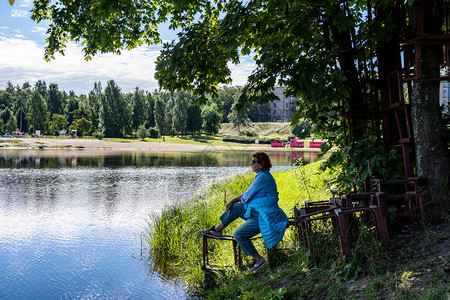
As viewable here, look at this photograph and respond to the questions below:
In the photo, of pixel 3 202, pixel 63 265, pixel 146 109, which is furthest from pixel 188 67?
pixel 146 109

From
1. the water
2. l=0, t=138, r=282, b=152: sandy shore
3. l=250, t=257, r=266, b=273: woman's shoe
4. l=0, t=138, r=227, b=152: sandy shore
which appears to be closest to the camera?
l=250, t=257, r=266, b=273: woman's shoe

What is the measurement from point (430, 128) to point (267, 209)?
2469 mm

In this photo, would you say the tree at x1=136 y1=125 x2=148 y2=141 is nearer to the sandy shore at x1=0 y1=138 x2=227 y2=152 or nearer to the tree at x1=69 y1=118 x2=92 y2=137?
the sandy shore at x1=0 y1=138 x2=227 y2=152

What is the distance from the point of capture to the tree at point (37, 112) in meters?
84.9

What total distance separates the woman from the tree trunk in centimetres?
201

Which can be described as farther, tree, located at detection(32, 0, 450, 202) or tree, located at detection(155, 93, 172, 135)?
tree, located at detection(155, 93, 172, 135)

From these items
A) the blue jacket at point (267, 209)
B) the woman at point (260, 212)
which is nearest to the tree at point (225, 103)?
the woman at point (260, 212)

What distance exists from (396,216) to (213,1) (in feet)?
20.8

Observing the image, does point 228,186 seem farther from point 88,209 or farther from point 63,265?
point 63,265

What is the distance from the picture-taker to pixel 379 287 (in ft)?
13.4

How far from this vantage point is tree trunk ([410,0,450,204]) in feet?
17.5

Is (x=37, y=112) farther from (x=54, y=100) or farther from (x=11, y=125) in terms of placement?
(x=54, y=100)

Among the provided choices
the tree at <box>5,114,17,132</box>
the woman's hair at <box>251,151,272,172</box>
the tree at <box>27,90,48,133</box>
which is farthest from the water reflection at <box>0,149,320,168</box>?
Answer: the tree at <box>5,114,17,132</box>

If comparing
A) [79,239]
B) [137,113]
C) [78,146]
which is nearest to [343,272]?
[79,239]
